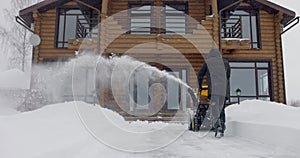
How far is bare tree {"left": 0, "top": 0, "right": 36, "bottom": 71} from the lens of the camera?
22969 mm

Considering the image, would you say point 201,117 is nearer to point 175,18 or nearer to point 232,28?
point 175,18

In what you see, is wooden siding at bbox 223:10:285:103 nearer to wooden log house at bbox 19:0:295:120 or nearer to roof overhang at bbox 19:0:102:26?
wooden log house at bbox 19:0:295:120

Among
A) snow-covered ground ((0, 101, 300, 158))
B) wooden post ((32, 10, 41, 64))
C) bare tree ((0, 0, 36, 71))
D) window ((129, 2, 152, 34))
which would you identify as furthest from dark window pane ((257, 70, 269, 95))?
bare tree ((0, 0, 36, 71))

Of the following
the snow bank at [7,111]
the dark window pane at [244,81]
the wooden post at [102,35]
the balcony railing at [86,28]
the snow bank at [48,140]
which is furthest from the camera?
the dark window pane at [244,81]

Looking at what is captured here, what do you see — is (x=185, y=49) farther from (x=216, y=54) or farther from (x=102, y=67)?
(x=216, y=54)

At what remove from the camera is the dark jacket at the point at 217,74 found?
540 centimetres

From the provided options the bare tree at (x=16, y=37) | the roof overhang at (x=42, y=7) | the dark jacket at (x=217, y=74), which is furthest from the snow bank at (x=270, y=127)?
the bare tree at (x=16, y=37)

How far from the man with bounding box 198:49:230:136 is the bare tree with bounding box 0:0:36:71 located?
20914 mm

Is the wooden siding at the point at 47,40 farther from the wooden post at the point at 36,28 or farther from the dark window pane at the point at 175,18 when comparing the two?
the dark window pane at the point at 175,18

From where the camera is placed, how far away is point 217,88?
17.7 feet

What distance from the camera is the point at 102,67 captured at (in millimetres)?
12586

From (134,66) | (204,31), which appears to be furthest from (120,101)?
(204,31)

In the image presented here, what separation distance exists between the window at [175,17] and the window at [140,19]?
0.85 m

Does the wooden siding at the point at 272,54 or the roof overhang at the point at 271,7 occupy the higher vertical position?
the roof overhang at the point at 271,7
